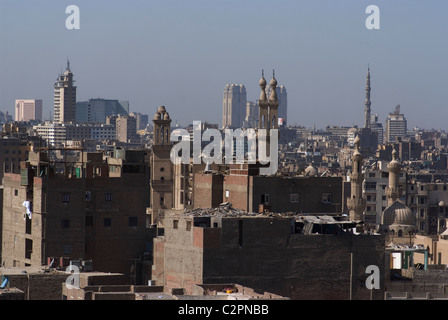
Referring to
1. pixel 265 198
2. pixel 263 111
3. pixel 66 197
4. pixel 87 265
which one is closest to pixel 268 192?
pixel 265 198

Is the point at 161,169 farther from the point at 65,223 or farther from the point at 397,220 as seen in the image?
the point at 65,223

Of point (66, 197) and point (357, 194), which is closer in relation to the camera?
point (66, 197)

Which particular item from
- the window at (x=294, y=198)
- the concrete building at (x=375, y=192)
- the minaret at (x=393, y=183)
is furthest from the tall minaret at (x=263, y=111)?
the concrete building at (x=375, y=192)

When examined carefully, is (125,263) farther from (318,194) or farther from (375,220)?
(375,220)

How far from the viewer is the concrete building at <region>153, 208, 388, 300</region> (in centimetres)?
4144

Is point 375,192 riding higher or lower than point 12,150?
lower

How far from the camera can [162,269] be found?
44.8 meters

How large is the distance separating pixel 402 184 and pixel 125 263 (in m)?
42.4

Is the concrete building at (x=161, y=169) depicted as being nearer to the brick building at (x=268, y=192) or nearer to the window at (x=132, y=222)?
the window at (x=132, y=222)

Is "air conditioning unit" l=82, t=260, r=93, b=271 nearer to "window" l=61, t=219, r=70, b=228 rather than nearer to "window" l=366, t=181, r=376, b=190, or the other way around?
"window" l=61, t=219, r=70, b=228

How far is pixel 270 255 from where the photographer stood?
42000 mm

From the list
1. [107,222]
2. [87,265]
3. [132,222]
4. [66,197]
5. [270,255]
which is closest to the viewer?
[270,255]

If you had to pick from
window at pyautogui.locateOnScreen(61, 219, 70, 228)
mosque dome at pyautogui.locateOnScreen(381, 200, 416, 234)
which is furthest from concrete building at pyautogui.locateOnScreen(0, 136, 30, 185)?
window at pyautogui.locateOnScreen(61, 219, 70, 228)

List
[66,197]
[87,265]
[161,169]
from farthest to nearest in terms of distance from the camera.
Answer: [161,169] < [66,197] < [87,265]
